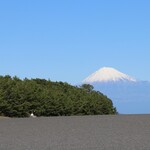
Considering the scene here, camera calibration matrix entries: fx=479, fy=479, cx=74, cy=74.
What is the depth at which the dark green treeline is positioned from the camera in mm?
40156

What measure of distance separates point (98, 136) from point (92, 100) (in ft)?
122

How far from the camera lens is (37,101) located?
1697 inches

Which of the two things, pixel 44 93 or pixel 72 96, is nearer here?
pixel 44 93

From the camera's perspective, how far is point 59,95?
4750cm

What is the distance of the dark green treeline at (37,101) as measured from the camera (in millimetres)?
40156

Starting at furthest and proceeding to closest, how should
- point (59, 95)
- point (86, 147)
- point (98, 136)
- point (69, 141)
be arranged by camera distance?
point (59, 95) → point (98, 136) → point (69, 141) → point (86, 147)

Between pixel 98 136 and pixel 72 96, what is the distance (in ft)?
112

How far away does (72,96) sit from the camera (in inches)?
2024

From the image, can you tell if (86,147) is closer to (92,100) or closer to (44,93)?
(44,93)

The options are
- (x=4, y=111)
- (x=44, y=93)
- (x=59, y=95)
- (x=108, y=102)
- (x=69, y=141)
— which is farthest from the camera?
(x=108, y=102)

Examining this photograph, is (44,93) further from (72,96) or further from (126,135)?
(126,135)

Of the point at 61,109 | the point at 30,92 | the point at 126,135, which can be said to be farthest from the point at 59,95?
the point at 126,135

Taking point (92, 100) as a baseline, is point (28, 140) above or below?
below

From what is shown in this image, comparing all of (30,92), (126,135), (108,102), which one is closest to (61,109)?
(30,92)
